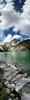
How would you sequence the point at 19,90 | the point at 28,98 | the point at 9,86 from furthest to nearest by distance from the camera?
the point at 9,86, the point at 19,90, the point at 28,98

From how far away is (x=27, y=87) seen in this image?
9.31 metres

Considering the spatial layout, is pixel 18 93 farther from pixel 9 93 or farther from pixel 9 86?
pixel 9 86

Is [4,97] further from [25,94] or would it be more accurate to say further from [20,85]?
[20,85]

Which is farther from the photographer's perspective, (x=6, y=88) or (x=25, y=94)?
(x=6, y=88)

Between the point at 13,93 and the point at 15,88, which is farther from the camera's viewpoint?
the point at 15,88

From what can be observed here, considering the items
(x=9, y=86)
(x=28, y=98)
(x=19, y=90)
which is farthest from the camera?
(x=9, y=86)

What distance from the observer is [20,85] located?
9.66 m

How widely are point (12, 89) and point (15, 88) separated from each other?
0.29 m

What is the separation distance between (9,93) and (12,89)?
39 cm

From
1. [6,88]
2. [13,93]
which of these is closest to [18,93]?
[13,93]

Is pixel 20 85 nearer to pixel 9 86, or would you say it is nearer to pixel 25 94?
pixel 9 86

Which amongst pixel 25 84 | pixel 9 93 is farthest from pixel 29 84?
pixel 9 93

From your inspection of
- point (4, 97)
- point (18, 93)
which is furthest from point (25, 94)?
point (4, 97)

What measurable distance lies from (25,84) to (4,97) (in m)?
1.84
